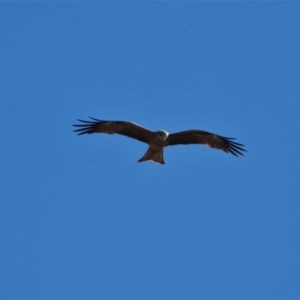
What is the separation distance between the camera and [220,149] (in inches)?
461

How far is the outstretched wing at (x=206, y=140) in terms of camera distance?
11.6 m

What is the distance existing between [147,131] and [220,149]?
6.95 ft

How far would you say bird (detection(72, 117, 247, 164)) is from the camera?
11.4 m

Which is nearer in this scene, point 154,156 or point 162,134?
point 162,134

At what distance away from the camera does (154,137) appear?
1127 cm

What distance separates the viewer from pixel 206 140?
11.8 m

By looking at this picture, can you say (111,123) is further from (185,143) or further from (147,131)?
(185,143)

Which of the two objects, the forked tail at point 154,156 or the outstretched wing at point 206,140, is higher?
the outstretched wing at point 206,140

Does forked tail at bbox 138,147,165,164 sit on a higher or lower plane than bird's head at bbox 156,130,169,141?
lower

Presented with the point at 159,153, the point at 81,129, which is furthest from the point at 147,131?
the point at 81,129

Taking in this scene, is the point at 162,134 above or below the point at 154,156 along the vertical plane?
above

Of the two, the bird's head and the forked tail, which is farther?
the forked tail

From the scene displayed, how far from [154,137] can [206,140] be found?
1554mm

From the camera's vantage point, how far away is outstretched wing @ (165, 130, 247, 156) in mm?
11570
